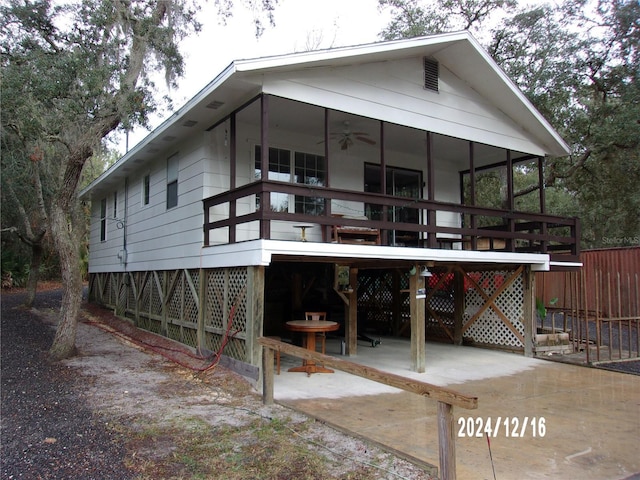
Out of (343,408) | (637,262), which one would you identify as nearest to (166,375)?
(343,408)

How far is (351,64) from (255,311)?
4.33 metres

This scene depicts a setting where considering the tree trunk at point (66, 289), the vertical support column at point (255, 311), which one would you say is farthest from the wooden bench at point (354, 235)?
the tree trunk at point (66, 289)

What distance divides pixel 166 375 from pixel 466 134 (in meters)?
7.06

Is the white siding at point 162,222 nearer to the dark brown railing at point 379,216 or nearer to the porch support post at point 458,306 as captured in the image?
the dark brown railing at point 379,216

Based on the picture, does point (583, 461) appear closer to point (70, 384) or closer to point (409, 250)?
point (409, 250)

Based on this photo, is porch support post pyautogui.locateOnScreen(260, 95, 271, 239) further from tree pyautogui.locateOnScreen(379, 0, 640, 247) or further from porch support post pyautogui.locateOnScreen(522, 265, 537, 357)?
tree pyautogui.locateOnScreen(379, 0, 640, 247)

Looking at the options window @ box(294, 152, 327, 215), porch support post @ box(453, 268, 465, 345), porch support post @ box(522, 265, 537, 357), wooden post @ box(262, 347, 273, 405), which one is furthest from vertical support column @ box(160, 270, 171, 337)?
porch support post @ box(522, 265, 537, 357)

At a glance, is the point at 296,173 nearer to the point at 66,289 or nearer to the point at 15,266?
the point at 66,289

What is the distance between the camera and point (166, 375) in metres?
7.50

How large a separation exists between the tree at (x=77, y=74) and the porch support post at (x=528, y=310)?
835 centimetres

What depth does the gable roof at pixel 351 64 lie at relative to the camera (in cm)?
705

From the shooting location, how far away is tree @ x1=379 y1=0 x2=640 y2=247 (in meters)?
16.1

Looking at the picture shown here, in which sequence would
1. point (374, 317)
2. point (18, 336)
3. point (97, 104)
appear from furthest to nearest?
1. point (374, 317)
2. point (18, 336)
3. point (97, 104)
